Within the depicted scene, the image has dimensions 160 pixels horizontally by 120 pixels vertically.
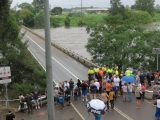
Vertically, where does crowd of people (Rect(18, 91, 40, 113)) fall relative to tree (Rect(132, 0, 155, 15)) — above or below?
below

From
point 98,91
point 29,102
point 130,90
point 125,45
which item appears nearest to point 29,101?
point 29,102

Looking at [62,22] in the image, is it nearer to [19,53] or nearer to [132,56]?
[132,56]

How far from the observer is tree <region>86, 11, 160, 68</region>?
43.1m

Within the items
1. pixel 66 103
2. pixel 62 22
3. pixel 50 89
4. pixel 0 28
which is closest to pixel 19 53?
pixel 0 28

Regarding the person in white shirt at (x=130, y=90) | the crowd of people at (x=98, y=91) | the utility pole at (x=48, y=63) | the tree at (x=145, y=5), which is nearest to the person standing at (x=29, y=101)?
the crowd of people at (x=98, y=91)

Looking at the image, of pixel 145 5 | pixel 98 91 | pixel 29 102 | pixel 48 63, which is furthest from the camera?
pixel 145 5

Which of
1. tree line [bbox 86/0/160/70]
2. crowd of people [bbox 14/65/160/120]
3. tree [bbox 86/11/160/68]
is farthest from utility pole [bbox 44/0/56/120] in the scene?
tree [bbox 86/11/160/68]

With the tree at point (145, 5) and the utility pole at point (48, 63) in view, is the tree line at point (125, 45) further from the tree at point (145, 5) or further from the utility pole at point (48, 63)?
the tree at point (145, 5)

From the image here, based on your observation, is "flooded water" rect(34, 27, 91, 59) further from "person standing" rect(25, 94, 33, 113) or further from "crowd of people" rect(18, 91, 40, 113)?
"person standing" rect(25, 94, 33, 113)

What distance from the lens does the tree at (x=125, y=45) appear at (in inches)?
1697

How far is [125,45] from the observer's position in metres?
44.1

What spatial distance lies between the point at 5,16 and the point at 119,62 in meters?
16.7

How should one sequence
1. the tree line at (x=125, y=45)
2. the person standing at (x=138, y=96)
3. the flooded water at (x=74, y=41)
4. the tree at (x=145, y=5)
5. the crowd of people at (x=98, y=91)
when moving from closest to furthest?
the person standing at (x=138, y=96) → the crowd of people at (x=98, y=91) → the tree line at (x=125, y=45) → the flooded water at (x=74, y=41) → the tree at (x=145, y=5)

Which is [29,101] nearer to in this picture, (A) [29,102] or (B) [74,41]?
(A) [29,102]
